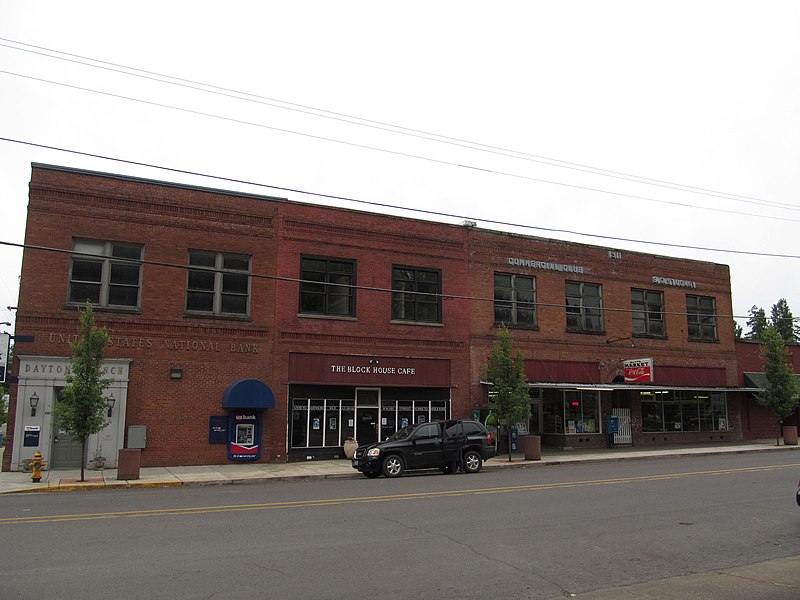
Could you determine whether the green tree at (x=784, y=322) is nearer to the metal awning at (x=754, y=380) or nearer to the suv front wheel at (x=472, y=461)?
the metal awning at (x=754, y=380)

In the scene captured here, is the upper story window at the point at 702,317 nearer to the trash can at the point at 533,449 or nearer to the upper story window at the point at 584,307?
the upper story window at the point at 584,307

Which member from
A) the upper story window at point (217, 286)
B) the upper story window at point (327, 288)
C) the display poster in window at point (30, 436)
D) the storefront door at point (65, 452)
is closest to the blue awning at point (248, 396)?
the upper story window at point (217, 286)

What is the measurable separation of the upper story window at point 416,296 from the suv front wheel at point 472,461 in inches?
291

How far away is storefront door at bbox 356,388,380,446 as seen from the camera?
988 inches

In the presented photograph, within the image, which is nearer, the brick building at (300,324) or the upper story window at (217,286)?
the brick building at (300,324)

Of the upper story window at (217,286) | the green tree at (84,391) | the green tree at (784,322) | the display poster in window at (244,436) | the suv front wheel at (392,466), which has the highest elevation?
the green tree at (784,322)

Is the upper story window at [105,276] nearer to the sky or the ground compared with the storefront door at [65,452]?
nearer to the sky

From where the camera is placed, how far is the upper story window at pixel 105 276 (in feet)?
70.7

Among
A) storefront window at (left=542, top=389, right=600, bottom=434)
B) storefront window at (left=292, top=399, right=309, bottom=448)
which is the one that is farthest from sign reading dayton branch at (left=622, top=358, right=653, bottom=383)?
storefront window at (left=292, top=399, right=309, bottom=448)

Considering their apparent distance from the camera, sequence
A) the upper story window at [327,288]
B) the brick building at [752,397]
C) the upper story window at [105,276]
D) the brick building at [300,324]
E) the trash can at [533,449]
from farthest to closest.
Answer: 1. the brick building at [752,397]
2. the upper story window at [327,288]
3. the trash can at [533,449]
4. the upper story window at [105,276]
5. the brick building at [300,324]

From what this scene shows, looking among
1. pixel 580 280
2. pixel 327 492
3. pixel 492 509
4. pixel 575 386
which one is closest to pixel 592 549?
pixel 492 509

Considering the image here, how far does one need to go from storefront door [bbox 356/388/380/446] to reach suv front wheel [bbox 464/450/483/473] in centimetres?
552

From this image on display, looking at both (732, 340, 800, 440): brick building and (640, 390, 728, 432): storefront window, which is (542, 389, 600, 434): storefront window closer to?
(640, 390, 728, 432): storefront window

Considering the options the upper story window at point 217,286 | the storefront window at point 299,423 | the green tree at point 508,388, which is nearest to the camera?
the upper story window at point 217,286
